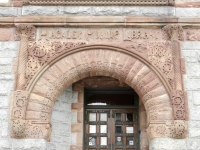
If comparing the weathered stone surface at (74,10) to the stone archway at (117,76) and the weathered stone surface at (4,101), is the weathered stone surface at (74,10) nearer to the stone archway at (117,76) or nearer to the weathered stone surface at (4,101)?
the stone archway at (117,76)

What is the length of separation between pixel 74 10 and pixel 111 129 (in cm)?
252

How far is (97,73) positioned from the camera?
274 inches

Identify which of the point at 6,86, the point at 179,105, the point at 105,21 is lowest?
the point at 179,105

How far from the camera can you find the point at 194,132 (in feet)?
21.0

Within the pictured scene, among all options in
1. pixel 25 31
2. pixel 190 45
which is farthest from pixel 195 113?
pixel 25 31

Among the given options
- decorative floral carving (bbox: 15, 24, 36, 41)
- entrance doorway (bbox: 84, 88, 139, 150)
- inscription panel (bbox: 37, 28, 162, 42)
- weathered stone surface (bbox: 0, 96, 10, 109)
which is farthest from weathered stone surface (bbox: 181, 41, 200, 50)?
weathered stone surface (bbox: 0, 96, 10, 109)

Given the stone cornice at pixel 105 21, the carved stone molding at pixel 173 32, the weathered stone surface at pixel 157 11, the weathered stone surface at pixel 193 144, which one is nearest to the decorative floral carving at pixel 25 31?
the stone cornice at pixel 105 21

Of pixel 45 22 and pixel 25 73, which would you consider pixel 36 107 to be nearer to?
pixel 25 73

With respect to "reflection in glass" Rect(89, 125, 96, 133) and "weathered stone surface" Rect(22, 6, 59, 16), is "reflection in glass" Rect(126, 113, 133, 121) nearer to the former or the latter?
"reflection in glass" Rect(89, 125, 96, 133)

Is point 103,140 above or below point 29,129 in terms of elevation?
below

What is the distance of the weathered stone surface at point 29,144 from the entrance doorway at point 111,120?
1.52 m

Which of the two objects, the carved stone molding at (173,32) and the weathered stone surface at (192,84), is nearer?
the weathered stone surface at (192,84)

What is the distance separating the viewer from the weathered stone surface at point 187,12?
7.16 meters

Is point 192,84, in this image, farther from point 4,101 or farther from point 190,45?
point 4,101
